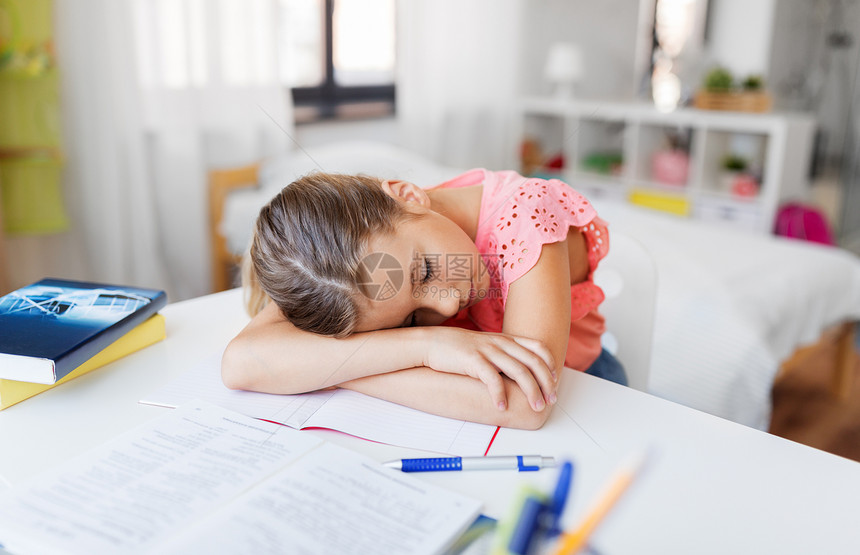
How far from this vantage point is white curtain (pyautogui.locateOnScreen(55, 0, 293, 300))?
6.00 ft

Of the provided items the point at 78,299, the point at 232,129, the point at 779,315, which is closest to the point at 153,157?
the point at 232,129

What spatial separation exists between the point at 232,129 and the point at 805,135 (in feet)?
6.86

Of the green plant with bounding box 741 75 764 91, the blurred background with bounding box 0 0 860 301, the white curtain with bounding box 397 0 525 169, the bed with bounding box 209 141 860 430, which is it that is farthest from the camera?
the green plant with bounding box 741 75 764 91

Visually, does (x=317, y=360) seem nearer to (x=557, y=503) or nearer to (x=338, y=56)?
(x=557, y=503)

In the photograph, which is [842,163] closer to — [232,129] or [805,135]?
[805,135]

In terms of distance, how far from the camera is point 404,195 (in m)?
0.72

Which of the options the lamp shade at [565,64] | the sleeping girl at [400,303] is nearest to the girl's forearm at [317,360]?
the sleeping girl at [400,303]

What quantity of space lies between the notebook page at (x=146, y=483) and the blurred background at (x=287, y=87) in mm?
1309

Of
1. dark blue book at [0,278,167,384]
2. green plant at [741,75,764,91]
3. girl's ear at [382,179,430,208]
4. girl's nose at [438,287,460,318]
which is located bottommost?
dark blue book at [0,278,167,384]

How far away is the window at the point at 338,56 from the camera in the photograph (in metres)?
2.30

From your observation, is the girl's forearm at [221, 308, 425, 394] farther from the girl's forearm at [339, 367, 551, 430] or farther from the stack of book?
the stack of book

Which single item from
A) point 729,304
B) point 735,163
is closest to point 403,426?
point 729,304

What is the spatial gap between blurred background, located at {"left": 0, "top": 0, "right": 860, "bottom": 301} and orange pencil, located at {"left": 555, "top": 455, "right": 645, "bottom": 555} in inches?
66.9

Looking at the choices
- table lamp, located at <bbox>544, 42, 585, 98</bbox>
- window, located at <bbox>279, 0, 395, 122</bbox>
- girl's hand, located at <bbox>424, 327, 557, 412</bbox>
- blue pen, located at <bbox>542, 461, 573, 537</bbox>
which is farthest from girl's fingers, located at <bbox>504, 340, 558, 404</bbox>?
table lamp, located at <bbox>544, 42, 585, 98</bbox>
